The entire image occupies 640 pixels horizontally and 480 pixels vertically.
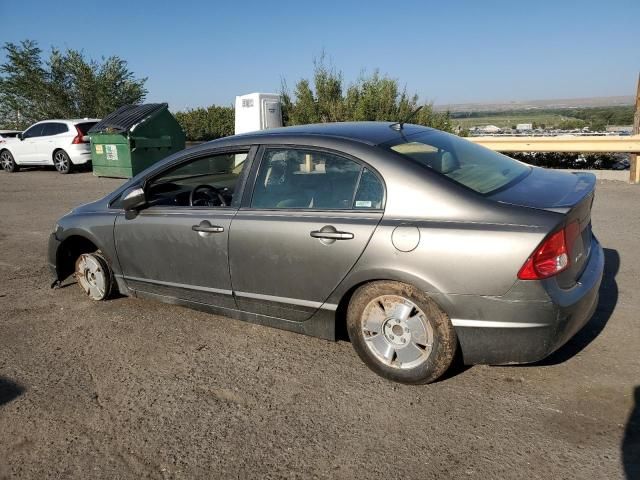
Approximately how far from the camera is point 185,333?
3.96 m

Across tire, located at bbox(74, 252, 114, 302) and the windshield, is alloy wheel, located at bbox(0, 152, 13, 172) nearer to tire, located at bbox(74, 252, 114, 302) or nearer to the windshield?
tire, located at bbox(74, 252, 114, 302)

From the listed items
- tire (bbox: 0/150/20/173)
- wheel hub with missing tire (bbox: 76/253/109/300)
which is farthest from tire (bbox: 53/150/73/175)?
wheel hub with missing tire (bbox: 76/253/109/300)

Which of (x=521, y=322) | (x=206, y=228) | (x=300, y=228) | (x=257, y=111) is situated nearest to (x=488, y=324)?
(x=521, y=322)

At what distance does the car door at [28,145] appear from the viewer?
52.5 feet

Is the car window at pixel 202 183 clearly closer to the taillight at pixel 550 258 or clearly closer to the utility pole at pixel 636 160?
the taillight at pixel 550 258

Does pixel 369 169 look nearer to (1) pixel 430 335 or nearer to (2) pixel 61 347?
(1) pixel 430 335

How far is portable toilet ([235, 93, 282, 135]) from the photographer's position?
42.6ft

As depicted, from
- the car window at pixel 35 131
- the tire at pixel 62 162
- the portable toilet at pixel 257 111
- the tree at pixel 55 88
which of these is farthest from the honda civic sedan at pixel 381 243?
the tree at pixel 55 88

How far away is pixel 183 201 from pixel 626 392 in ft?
10.9

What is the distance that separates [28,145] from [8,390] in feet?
50.2

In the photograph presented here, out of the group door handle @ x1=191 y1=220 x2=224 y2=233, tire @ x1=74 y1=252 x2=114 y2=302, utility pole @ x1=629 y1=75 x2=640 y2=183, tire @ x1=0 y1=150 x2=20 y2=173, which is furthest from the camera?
tire @ x1=0 y1=150 x2=20 y2=173

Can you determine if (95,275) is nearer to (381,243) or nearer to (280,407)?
(280,407)

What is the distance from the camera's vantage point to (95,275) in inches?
180

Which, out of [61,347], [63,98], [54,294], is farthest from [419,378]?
[63,98]
